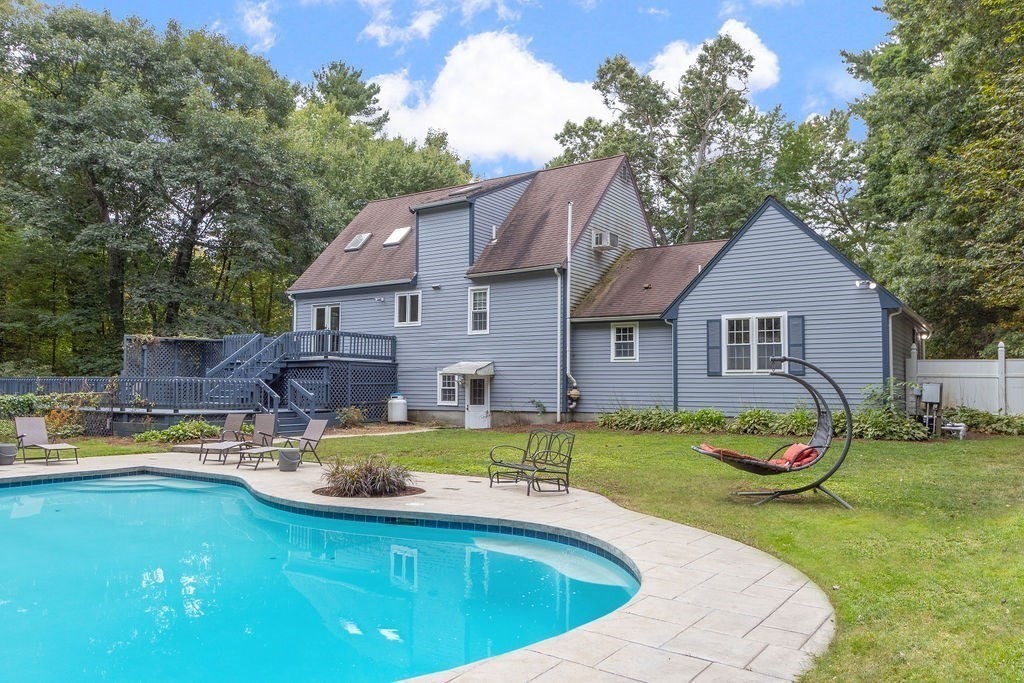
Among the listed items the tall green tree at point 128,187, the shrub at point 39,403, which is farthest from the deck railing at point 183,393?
the tall green tree at point 128,187

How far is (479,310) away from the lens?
72.3 ft

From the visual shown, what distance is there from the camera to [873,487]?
899 cm

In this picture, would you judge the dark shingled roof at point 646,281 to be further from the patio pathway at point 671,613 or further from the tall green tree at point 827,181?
the tall green tree at point 827,181

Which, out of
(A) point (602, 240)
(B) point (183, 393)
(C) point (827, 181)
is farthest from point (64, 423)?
(C) point (827, 181)

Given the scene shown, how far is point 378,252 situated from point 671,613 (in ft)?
73.4

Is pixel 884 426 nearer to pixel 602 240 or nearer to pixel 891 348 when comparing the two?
pixel 891 348

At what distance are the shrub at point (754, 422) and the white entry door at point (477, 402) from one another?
7886mm

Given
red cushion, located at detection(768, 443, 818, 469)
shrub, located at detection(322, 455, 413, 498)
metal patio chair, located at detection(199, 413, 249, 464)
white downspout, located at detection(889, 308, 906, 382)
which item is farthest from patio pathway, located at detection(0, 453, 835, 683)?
white downspout, located at detection(889, 308, 906, 382)

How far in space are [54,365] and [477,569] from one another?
3459cm

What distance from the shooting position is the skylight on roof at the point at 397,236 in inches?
989

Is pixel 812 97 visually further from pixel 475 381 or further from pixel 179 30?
pixel 179 30

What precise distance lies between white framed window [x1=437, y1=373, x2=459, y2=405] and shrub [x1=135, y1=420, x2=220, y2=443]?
7454mm

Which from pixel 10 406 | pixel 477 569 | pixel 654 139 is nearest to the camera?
pixel 477 569

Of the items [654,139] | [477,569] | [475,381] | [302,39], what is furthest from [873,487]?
[302,39]
